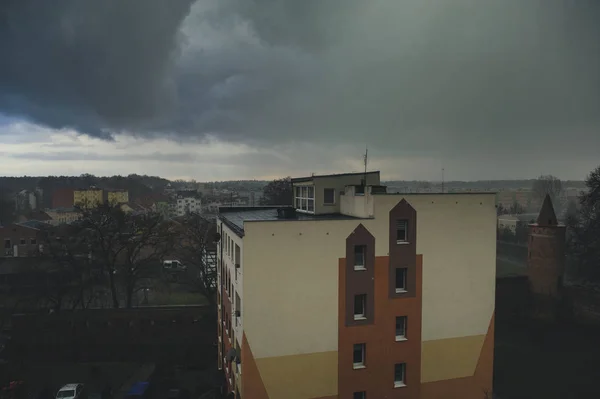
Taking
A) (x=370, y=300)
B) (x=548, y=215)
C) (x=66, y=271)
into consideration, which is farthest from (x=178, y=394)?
(x=548, y=215)

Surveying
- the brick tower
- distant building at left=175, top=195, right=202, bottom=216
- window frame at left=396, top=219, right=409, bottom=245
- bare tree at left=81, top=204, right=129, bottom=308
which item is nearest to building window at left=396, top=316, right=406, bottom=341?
window frame at left=396, top=219, right=409, bottom=245

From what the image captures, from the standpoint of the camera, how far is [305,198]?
20.3 meters

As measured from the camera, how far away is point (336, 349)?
1518 cm

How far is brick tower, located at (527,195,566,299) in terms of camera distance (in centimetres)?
4041

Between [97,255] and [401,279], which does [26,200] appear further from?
[401,279]

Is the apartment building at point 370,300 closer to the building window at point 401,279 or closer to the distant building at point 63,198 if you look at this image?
the building window at point 401,279

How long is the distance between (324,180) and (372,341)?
693cm

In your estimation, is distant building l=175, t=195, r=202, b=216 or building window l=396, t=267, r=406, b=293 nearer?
building window l=396, t=267, r=406, b=293

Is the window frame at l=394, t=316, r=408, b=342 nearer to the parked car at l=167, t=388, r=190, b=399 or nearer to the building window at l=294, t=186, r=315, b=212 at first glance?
the building window at l=294, t=186, r=315, b=212

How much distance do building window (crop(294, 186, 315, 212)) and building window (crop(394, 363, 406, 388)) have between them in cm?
713

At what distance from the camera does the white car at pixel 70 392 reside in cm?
2234

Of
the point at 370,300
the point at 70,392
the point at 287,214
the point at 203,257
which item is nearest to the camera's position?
the point at 370,300

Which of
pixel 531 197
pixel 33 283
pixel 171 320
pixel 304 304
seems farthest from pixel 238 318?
pixel 531 197

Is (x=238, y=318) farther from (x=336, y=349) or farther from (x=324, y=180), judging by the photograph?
(x=324, y=180)
